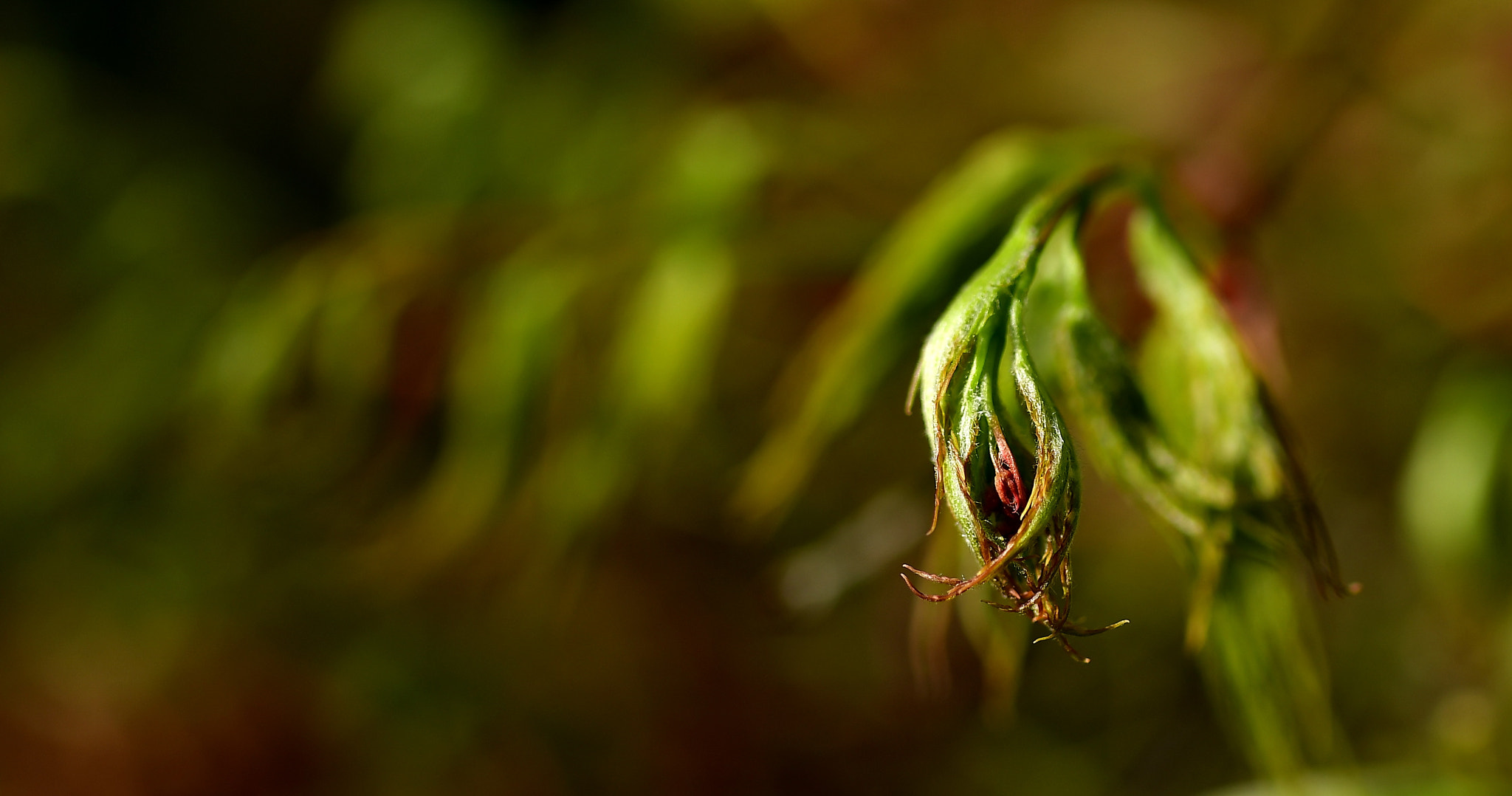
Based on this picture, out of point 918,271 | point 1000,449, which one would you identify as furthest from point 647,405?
point 1000,449

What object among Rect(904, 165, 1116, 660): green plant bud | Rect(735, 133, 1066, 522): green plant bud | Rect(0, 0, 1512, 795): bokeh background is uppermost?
Rect(0, 0, 1512, 795): bokeh background

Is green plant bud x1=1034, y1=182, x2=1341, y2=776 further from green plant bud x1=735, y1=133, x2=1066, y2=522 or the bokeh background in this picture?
the bokeh background

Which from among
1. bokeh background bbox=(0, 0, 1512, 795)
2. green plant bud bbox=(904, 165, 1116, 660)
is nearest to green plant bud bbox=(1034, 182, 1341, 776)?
green plant bud bbox=(904, 165, 1116, 660)

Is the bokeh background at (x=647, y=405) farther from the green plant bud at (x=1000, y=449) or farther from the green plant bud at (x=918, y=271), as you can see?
the green plant bud at (x=1000, y=449)

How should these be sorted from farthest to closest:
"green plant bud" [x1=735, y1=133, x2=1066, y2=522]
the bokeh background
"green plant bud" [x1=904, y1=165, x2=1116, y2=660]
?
the bokeh background < "green plant bud" [x1=735, y1=133, x2=1066, y2=522] < "green plant bud" [x1=904, y1=165, x2=1116, y2=660]

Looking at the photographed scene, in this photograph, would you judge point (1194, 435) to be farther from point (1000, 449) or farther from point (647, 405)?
point (647, 405)

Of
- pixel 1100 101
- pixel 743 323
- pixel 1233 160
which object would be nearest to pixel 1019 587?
pixel 1233 160

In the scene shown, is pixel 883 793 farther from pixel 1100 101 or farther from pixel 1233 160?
pixel 1100 101

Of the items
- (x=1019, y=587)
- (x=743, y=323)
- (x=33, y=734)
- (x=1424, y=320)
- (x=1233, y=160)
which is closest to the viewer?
(x=1019, y=587)
